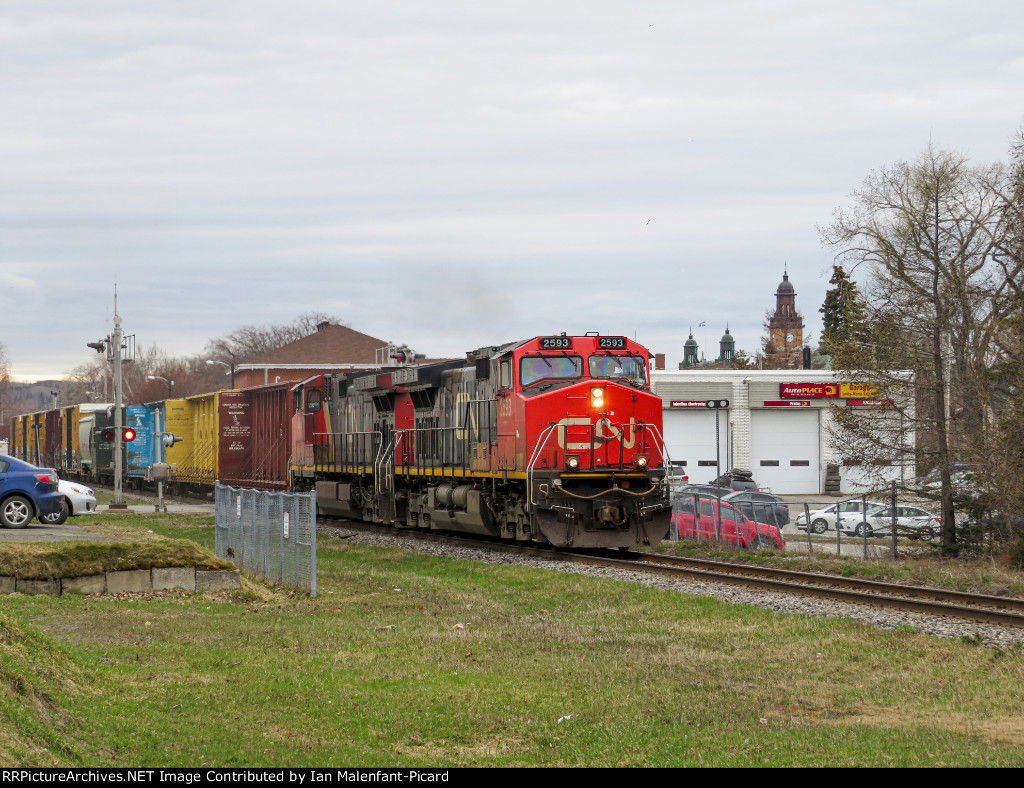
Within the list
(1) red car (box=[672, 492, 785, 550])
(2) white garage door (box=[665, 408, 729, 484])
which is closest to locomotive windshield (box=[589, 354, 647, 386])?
(1) red car (box=[672, 492, 785, 550])

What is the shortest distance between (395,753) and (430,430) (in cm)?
1877

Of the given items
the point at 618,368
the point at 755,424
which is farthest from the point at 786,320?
the point at 618,368

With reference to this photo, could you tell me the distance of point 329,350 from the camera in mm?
102250

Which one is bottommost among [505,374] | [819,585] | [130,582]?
[819,585]

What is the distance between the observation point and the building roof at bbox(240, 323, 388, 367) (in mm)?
100562

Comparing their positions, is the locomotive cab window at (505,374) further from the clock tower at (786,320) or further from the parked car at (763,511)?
the clock tower at (786,320)

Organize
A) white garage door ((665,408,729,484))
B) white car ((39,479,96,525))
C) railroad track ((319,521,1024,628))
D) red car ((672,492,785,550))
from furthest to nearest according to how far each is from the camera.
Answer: white garage door ((665,408,729,484)) < white car ((39,479,96,525)) < red car ((672,492,785,550)) < railroad track ((319,521,1024,628))

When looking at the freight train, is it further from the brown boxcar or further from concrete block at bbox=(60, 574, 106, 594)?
concrete block at bbox=(60, 574, 106, 594)

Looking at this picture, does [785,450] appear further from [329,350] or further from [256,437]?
[329,350]

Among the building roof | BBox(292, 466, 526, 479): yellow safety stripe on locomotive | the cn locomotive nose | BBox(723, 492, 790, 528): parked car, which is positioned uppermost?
the building roof

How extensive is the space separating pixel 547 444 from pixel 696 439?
44485 mm

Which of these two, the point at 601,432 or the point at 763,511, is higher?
the point at 601,432

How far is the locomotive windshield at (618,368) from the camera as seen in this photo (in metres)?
22.0

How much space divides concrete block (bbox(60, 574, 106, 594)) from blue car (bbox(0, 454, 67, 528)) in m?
9.31
